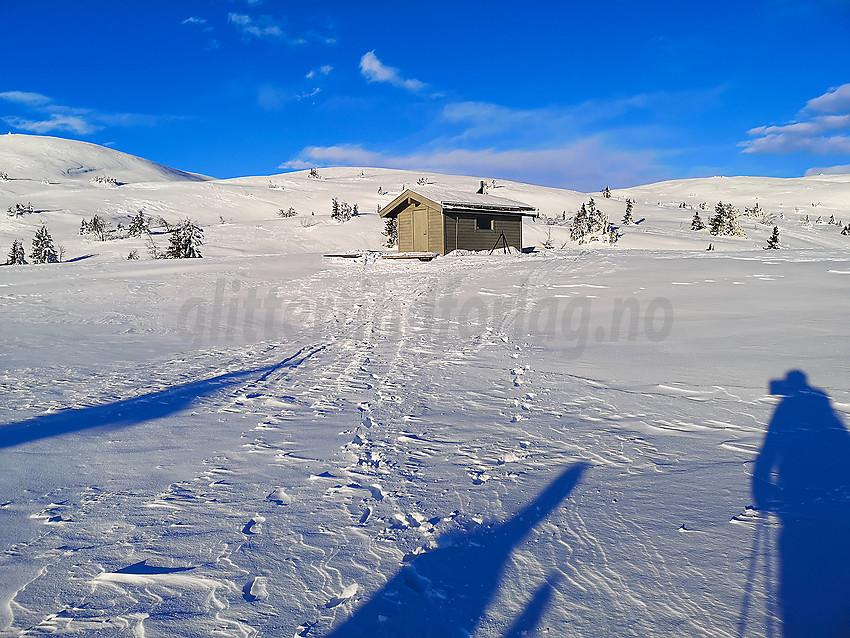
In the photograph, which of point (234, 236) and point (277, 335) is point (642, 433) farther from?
point (234, 236)

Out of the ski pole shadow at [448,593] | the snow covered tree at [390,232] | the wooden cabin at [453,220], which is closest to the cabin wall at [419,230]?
the wooden cabin at [453,220]

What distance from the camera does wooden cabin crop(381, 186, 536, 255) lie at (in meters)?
23.0

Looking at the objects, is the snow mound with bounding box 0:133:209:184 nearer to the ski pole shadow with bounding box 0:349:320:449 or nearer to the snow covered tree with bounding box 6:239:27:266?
the snow covered tree with bounding box 6:239:27:266

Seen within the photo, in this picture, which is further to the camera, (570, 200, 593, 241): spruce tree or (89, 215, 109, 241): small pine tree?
(570, 200, 593, 241): spruce tree

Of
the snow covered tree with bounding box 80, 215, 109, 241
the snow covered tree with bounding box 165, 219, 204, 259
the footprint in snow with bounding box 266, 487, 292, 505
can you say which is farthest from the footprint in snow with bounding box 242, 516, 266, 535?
the snow covered tree with bounding box 80, 215, 109, 241

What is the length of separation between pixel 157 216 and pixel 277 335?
100 ft

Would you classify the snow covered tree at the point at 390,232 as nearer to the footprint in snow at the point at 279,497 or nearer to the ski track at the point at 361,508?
the ski track at the point at 361,508

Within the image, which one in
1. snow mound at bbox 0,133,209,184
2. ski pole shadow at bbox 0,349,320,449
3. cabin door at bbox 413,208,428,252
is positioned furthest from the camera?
snow mound at bbox 0,133,209,184

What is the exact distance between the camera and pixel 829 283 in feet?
35.6

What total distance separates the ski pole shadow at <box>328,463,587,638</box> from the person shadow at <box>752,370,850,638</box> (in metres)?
1.13

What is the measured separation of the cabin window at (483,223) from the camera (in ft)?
79.0

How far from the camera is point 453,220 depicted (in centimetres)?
2323

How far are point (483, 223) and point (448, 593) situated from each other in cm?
2286

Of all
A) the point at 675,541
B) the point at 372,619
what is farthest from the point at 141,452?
the point at 675,541
